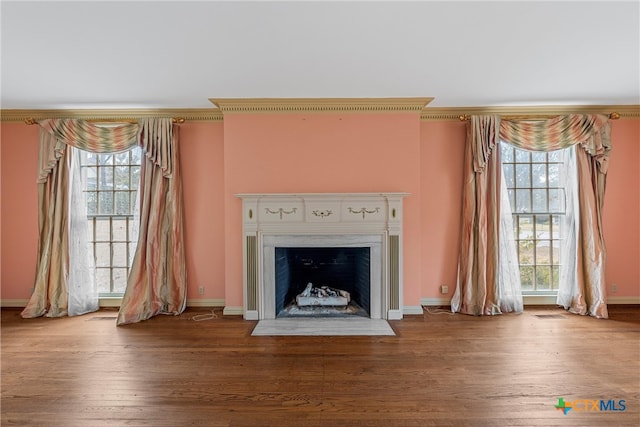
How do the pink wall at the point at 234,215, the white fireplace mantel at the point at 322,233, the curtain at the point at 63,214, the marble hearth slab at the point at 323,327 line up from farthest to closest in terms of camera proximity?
the pink wall at the point at 234,215
the curtain at the point at 63,214
the white fireplace mantel at the point at 322,233
the marble hearth slab at the point at 323,327

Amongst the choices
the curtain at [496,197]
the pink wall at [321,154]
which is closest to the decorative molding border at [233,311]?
the pink wall at [321,154]

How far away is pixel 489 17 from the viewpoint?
6.78 feet

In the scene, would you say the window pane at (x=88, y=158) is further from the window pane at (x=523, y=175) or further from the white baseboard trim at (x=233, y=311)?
the window pane at (x=523, y=175)

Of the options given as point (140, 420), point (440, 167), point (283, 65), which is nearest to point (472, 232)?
point (440, 167)

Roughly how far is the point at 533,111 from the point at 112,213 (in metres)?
5.52

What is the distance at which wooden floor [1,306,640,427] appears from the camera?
1.99 metres

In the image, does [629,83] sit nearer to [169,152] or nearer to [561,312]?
[561,312]

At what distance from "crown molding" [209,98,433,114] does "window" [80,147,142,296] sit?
1566 mm

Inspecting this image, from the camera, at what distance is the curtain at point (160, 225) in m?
3.75

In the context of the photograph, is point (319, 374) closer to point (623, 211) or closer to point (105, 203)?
point (105, 203)

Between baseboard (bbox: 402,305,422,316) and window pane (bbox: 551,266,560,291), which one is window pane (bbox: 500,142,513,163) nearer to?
window pane (bbox: 551,266,560,291)

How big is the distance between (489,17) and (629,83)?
90.8 inches

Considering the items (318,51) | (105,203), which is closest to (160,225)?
(105,203)

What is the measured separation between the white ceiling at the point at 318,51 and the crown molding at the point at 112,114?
0.31m
